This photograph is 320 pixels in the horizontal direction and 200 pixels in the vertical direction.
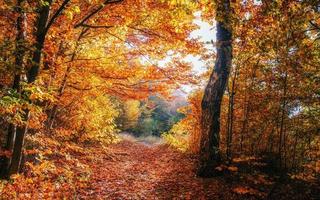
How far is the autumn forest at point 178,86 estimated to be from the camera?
19.6ft

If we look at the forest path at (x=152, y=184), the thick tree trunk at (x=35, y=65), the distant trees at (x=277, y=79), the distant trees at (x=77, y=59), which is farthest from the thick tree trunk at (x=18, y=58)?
the distant trees at (x=277, y=79)

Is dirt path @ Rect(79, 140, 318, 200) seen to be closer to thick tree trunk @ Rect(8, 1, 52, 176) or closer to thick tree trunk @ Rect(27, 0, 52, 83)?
thick tree trunk @ Rect(8, 1, 52, 176)

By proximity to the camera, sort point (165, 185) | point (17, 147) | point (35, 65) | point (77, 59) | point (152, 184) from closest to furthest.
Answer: point (35, 65)
point (17, 147)
point (165, 185)
point (152, 184)
point (77, 59)

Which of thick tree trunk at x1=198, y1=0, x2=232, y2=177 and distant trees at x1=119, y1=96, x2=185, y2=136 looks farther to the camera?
distant trees at x1=119, y1=96, x2=185, y2=136

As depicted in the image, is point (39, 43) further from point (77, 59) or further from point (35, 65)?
point (77, 59)

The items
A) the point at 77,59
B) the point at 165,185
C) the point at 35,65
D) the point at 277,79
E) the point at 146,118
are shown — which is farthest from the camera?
the point at 146,118

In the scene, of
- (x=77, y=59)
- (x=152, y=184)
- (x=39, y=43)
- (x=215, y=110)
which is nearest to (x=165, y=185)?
(x=152, y=184)

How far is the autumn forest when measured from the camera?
19.6ft

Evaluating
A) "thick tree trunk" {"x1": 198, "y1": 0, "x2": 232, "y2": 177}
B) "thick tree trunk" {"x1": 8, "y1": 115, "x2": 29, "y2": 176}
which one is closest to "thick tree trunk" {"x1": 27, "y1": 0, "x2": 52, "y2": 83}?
"thick tree trunk" {"x1": 8, "y1": 115, "x2": 29, "y2": 176}

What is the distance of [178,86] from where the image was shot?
12.4 metres

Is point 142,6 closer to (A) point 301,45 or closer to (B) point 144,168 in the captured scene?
(A) point 301,45

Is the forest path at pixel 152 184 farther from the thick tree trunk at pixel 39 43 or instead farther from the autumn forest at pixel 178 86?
the thick tree trunk at pixel 39 43

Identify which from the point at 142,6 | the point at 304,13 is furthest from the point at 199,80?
the point at 304,13

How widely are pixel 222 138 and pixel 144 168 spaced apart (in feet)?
11.0
